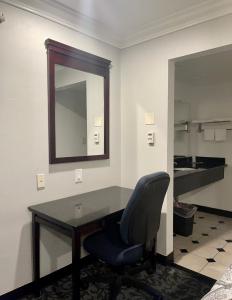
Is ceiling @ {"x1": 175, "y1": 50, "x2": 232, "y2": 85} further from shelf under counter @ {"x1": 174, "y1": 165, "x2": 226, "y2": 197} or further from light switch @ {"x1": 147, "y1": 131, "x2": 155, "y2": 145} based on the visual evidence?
shelf under counter @ {"x1": 174, "y1": 165, "x2": 226, "y2": 197}

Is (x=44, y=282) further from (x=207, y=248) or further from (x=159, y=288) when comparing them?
(x=207, y=248)

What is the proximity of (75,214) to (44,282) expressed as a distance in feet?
2.69

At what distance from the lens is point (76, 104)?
7.58ft

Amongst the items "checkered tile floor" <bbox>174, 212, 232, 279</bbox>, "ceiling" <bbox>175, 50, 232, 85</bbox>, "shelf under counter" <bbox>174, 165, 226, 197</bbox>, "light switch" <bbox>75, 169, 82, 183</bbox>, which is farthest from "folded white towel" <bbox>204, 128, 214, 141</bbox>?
"light switch" <bbox>75, 169, 82, 183</bbox>

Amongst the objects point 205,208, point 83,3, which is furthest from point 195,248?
point 83,3

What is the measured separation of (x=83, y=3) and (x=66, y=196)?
5.41ft

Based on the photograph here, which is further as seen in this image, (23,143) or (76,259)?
(23,143)

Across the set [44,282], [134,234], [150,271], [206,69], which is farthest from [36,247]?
[206,69]

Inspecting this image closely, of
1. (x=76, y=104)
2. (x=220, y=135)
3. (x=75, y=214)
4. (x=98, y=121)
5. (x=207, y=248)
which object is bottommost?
(x=207, y=248)

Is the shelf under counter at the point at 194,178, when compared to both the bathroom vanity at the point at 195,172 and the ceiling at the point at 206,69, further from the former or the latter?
the ceiling at the point at 206,69

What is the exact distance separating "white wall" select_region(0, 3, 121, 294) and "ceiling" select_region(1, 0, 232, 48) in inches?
3.9

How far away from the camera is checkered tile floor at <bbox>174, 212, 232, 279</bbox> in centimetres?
241

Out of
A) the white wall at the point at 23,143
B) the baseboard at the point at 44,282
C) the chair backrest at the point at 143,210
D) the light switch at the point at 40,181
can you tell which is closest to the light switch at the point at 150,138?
the chair backrest at the point at 143,210

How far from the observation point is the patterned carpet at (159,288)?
1929mm
